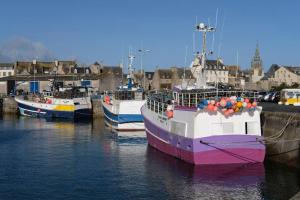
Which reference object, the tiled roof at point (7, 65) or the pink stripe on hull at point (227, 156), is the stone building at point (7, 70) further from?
the pink stripe on hull at point (227, 156)

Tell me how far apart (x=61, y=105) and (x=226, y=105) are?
184 ft

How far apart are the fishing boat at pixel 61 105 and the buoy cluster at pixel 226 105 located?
53.2 meters

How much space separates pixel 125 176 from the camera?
108 feet

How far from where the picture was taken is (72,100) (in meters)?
84.8

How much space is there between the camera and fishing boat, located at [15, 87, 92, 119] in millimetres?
84750

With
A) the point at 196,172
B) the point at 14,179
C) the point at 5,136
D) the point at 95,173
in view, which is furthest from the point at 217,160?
the point at 5,136

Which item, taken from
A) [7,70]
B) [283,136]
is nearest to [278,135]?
[283,136]

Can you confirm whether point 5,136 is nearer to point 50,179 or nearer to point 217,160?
point 50,179

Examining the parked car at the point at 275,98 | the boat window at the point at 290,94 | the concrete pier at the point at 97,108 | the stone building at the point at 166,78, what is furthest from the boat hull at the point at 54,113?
the stone building at the point at 166,78

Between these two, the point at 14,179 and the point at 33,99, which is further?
the point at 33,99

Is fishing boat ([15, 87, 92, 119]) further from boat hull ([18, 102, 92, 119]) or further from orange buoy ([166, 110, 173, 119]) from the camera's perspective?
orange buoy ([166, 110, 173, 119])

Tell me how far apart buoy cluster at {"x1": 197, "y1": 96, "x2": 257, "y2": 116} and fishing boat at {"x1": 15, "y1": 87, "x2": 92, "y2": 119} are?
5321cm

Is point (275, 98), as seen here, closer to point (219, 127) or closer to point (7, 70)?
point (219, 127)

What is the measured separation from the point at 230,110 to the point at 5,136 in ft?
105
